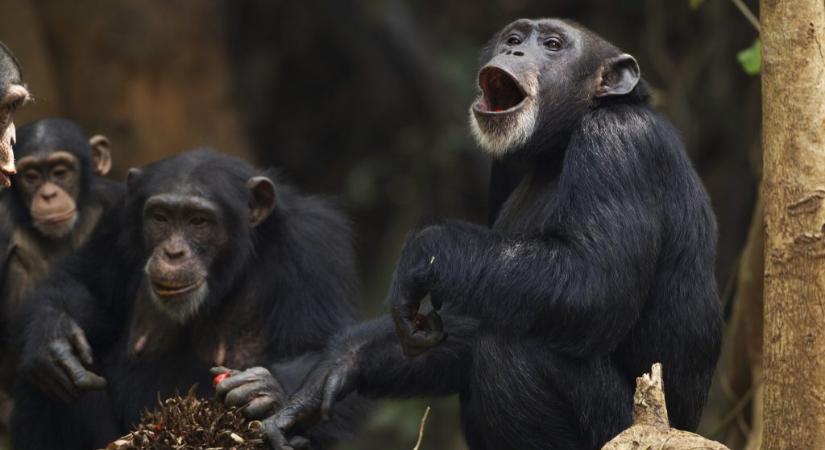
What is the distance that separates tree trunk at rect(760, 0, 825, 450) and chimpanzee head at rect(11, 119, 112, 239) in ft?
14.5

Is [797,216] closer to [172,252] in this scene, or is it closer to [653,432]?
[653,432]

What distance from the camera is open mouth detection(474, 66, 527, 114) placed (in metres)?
6.59

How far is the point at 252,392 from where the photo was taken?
6457 millimetres

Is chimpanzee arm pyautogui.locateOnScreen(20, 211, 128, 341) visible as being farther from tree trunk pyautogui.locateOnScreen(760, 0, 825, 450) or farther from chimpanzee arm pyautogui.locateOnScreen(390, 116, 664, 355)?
tree trunk pyautogui.locateOnScreen(760, 0, 825, 450)

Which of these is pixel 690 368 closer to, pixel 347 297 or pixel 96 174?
pixel 347 297

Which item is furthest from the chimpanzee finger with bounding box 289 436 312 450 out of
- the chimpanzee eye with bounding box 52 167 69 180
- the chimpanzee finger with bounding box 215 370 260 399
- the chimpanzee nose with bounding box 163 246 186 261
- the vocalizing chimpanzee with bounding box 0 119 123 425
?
the chimpanzee eye with bounding box 52 167 69 180

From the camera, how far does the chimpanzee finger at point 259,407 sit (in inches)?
249

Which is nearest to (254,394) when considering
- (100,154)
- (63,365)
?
(63,365)

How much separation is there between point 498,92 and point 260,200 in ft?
5.44

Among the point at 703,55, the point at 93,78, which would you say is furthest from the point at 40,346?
the point at 703,55

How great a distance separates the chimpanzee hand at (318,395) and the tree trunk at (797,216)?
2033 mm

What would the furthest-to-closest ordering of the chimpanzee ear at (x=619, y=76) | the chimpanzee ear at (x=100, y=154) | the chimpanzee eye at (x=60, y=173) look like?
the chimpanzee ear at (x=100, y=154) < the chimpanzee eye at (x=60, y=173) < the chimpanzee ear at (x=619, y=76)

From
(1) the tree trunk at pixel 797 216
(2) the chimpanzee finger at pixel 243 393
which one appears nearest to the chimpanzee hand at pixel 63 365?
(2) the chimpanzee finger at pixel 243 393

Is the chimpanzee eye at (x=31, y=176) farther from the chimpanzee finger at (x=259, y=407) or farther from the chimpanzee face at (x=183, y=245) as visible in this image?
the chimpanzee finger at (x=259, y=407)
